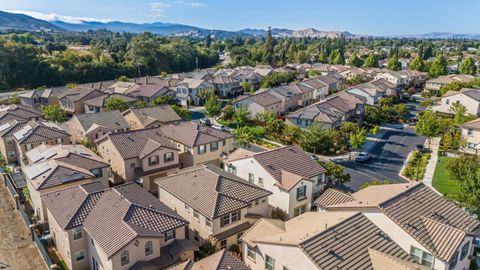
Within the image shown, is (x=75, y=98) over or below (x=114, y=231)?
over

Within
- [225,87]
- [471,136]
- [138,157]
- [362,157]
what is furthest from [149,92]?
[471,136]

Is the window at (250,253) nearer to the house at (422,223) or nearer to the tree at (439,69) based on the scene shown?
the house at (422,223)

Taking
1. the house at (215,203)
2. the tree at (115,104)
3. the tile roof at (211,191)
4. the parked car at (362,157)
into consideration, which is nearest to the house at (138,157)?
the house at (215,203)

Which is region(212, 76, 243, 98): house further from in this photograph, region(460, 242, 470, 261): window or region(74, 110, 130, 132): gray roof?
region(460, 242, 470, 261): window

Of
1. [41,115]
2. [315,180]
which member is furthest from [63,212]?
[41,115]

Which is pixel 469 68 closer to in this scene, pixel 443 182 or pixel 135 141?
pixel 443 182
